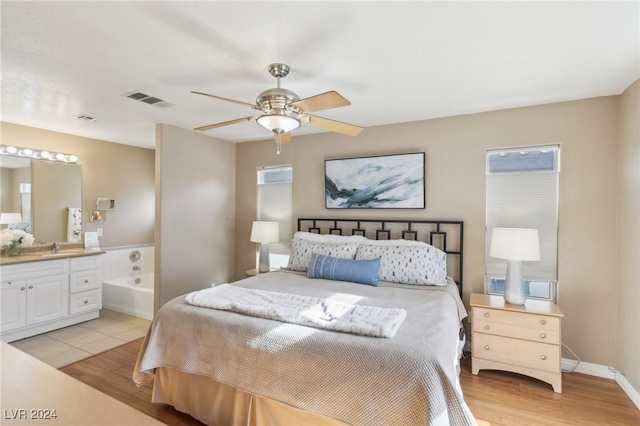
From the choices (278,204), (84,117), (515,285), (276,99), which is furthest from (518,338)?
(84,117)

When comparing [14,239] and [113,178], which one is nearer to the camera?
[14,239]

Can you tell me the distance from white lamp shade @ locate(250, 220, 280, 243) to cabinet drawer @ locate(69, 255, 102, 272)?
6.93ft

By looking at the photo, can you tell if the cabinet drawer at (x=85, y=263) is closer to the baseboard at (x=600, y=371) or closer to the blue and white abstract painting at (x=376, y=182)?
the blue and white abstract painting at (x=376, y=182)

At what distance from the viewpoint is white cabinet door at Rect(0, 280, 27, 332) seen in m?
3.31

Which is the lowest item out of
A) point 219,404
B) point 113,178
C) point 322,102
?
point 219,404

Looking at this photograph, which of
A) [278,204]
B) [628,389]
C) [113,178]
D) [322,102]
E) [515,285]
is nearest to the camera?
[322,102]

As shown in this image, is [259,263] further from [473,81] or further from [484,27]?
[484,27]

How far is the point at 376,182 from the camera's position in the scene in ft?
12.3

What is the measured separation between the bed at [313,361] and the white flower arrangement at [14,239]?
108 inches

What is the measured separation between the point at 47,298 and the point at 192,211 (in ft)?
6.15

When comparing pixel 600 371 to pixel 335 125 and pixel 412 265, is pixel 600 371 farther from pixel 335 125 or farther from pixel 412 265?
pixel 335 125

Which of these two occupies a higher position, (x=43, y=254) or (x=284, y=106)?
(x=284, y=106)

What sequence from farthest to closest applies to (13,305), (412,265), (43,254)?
(43,254) < (13,305) < (412,265)

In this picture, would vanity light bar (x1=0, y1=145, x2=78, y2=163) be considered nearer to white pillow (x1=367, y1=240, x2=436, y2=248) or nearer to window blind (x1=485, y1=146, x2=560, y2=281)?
white pillow (x1=367, y1=240, x2=436, y2=248)
